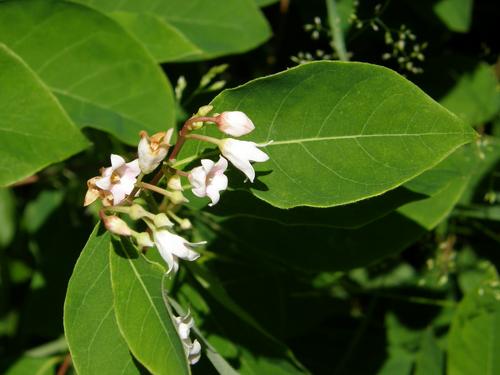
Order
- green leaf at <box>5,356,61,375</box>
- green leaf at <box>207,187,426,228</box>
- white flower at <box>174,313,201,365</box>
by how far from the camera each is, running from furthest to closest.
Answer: green leaf at <box>5,356,61,375</box> → green leaf at <box>207,187,426,228</box> → white flower at <box>174,313,201,365</box>

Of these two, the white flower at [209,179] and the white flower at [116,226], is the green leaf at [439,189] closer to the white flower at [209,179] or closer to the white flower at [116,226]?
the white flower at [209,179]


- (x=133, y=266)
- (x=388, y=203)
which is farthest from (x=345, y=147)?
(x=133, y=266)

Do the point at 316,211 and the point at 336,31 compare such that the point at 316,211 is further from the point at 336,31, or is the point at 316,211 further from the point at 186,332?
the point at 336,31

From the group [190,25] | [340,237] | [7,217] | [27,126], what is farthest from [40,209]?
[340,237]

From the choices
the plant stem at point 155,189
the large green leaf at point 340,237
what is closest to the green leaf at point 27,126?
the plant stem at point 155,189

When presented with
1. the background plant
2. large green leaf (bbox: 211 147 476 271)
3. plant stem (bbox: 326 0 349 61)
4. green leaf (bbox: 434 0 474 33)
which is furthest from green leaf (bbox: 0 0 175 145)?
green leaf (bbox: 434 0 474 33)

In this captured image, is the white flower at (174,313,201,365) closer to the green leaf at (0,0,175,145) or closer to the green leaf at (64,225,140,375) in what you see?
the green leaf at (64,225,140,375)
